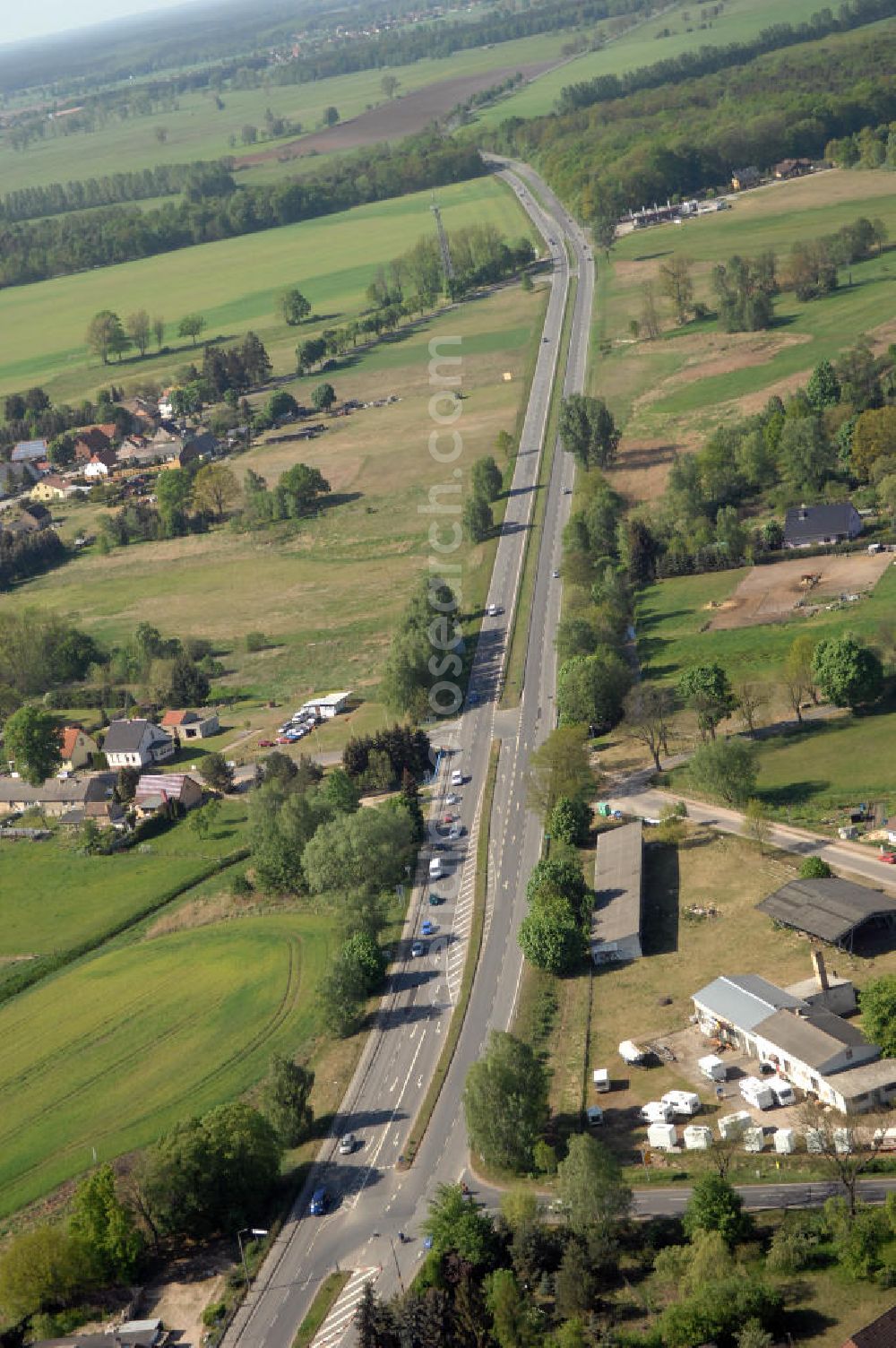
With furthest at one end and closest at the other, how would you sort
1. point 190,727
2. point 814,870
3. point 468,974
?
point 190,727 → point 468,974 → point 814,870

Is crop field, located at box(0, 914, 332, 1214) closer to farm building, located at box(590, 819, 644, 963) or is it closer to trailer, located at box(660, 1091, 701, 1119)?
farm building, located at box(590, 819, 644, 963)

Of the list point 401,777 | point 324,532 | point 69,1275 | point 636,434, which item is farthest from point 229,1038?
point 636,434

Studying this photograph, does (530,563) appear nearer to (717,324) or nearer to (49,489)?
(717,324)

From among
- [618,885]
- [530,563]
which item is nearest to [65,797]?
[618,885]

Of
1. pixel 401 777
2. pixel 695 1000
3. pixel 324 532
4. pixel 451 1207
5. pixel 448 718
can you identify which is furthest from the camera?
pixel 324 532

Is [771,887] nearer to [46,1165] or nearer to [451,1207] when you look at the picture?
[451,1207]

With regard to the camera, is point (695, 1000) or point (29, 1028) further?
point (29, 1028)
